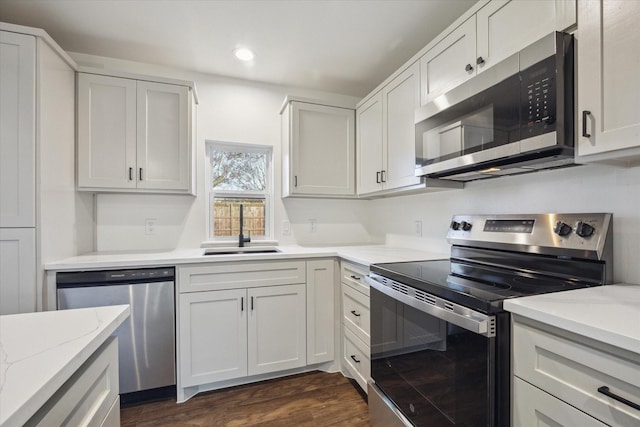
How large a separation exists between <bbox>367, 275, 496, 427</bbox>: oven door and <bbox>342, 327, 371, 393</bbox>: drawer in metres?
0.17

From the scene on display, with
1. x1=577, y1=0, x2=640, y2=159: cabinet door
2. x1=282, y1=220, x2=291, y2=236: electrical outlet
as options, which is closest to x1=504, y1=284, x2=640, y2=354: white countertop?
x1=577, y1=0, x2=640, y2=159: cabinet door

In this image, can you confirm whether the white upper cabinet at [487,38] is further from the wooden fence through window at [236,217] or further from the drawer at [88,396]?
the drawer at [88,396]

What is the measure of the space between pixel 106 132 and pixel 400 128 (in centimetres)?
205

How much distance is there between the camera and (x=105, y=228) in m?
2.28

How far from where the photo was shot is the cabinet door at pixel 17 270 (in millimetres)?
1550

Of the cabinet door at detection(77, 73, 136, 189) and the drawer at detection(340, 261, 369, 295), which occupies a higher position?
the cabinet door at detection(77, 73, 136, 189)

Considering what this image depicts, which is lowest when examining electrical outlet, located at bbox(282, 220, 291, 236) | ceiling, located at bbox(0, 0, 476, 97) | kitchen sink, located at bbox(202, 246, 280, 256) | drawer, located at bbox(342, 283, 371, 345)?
drawer, located at bbox(342, 283, 371, 345)

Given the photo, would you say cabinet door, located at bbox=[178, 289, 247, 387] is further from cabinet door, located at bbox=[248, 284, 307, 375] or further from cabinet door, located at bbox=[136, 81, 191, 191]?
cabinet door, located at bbox=[136, 81, 191, 191]

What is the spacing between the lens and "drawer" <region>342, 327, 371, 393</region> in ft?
5.93

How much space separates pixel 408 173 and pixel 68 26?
2.47 m

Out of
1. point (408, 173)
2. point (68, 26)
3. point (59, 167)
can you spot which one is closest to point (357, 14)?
point (408, 173)

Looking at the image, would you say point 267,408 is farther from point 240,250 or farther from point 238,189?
point 238,189

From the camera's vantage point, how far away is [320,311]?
7.13 ft

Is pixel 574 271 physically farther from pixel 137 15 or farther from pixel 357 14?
pixel 137 15
